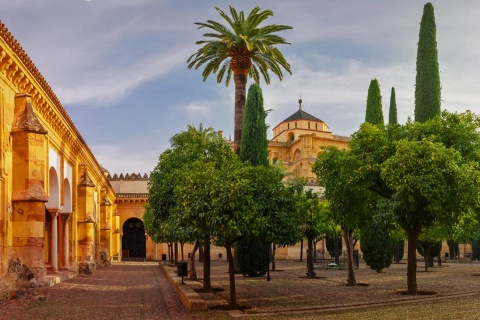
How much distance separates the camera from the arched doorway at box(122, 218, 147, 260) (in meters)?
56.2

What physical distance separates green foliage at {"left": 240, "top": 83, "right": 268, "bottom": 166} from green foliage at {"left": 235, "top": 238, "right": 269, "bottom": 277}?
401 centimetres

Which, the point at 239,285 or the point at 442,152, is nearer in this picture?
the point at 442,152

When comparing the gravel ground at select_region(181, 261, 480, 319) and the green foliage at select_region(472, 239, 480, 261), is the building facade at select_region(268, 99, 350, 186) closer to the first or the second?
the green foliage at select_region(472, 239, 480, 261)

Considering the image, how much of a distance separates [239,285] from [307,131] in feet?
191

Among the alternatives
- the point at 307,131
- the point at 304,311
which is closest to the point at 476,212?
the point at 304,311

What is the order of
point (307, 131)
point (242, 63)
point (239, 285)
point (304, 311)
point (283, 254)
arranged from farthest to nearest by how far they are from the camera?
point (307, 131) < point (283, 254) < point (242, 63) < point (239, 285) < point (304, 311)

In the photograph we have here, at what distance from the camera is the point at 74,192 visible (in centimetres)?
2750

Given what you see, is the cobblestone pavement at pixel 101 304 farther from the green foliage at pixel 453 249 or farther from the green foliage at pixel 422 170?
the green foliage at pixel 453 249

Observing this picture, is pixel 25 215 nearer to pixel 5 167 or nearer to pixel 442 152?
pixel 5 167

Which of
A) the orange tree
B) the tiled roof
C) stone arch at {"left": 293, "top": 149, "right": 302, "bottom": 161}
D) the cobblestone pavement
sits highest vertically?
the tiled roof

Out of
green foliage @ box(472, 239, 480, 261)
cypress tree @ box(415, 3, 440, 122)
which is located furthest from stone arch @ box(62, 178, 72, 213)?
green foliage @ box(472, 239, 480, 261)

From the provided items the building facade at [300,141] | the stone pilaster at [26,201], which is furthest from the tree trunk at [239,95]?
the building facade at [300,141]

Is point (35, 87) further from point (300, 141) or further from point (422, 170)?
point (300, 141)

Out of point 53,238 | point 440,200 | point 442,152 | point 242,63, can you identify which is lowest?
point 53,238
